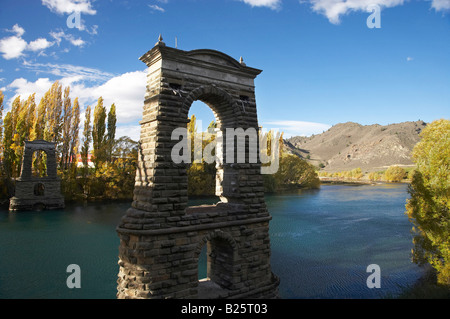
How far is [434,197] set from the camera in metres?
10.7

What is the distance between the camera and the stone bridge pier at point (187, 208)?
277 inches

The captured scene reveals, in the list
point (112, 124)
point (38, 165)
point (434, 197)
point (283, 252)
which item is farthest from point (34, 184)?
point (434, 197)

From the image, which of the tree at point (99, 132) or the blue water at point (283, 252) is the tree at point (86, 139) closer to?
the tree at point (99, 132)

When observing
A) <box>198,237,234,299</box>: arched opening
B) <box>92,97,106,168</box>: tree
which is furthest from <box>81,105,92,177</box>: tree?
<box>198,237,234,299</box>: arched opening

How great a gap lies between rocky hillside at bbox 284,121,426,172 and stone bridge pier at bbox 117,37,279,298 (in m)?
73.8

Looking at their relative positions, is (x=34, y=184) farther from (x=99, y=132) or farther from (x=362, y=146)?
(x=362, y=146)

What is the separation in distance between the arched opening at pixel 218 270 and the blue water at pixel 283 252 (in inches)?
148

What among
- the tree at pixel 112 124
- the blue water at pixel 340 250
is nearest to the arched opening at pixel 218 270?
the blue water at pixel 340 250

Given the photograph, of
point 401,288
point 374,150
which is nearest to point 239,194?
point 401,288

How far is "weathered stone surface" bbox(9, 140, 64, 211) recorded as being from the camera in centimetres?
2591

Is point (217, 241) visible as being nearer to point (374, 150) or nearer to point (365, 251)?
point (365, 251)

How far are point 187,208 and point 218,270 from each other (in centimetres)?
224
